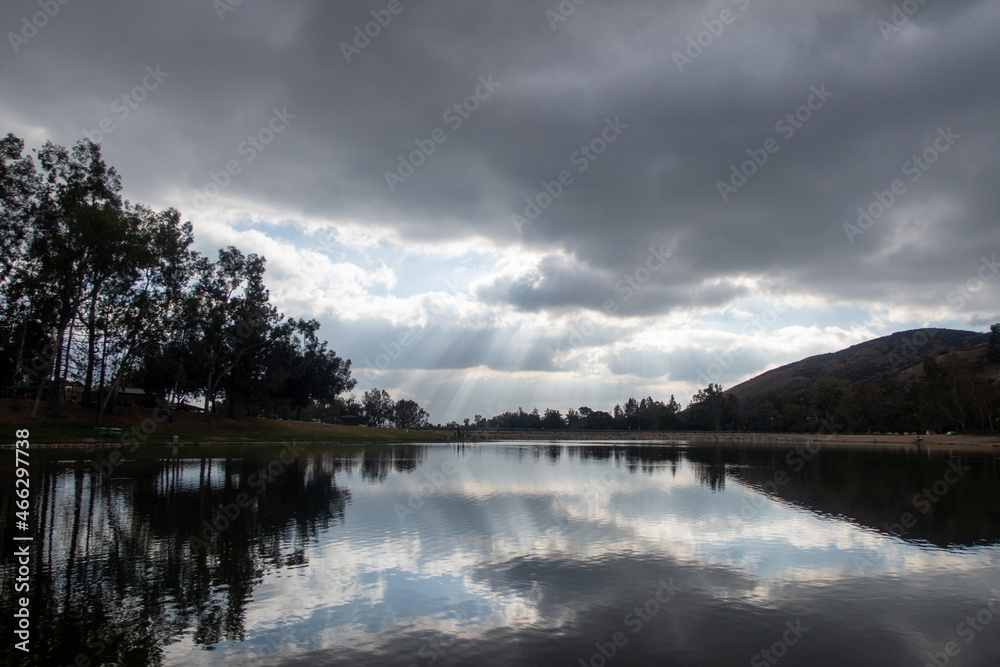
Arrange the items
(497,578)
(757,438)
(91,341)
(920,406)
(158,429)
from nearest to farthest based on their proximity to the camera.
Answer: (497,578), (91,341), (158,429), (920,406), (757,438)

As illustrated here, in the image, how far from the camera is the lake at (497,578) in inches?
416

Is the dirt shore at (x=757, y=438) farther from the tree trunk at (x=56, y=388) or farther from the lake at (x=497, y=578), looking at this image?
the lake at (x=497, y=578)

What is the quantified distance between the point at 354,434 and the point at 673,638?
289 feet

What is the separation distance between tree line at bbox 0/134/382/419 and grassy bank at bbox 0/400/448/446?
6.32ft

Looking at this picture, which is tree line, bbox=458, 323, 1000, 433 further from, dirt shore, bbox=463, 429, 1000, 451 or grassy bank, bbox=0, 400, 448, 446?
grassy bank, bbox=0, 400, 448, 446

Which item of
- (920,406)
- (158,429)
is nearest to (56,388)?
(158,429)

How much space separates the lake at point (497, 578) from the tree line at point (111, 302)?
94.1 feet

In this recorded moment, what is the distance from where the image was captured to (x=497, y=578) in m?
14.9

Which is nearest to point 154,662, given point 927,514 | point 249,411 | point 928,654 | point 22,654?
point 22,654

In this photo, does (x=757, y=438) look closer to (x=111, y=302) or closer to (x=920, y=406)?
(x=920, y=406)

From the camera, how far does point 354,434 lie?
309 ft

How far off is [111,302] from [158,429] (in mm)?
14902

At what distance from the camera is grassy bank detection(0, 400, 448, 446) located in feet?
164

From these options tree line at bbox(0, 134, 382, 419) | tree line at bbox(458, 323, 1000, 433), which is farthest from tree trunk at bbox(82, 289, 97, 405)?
tree line at bbox(458, 323, 1000, 433)
